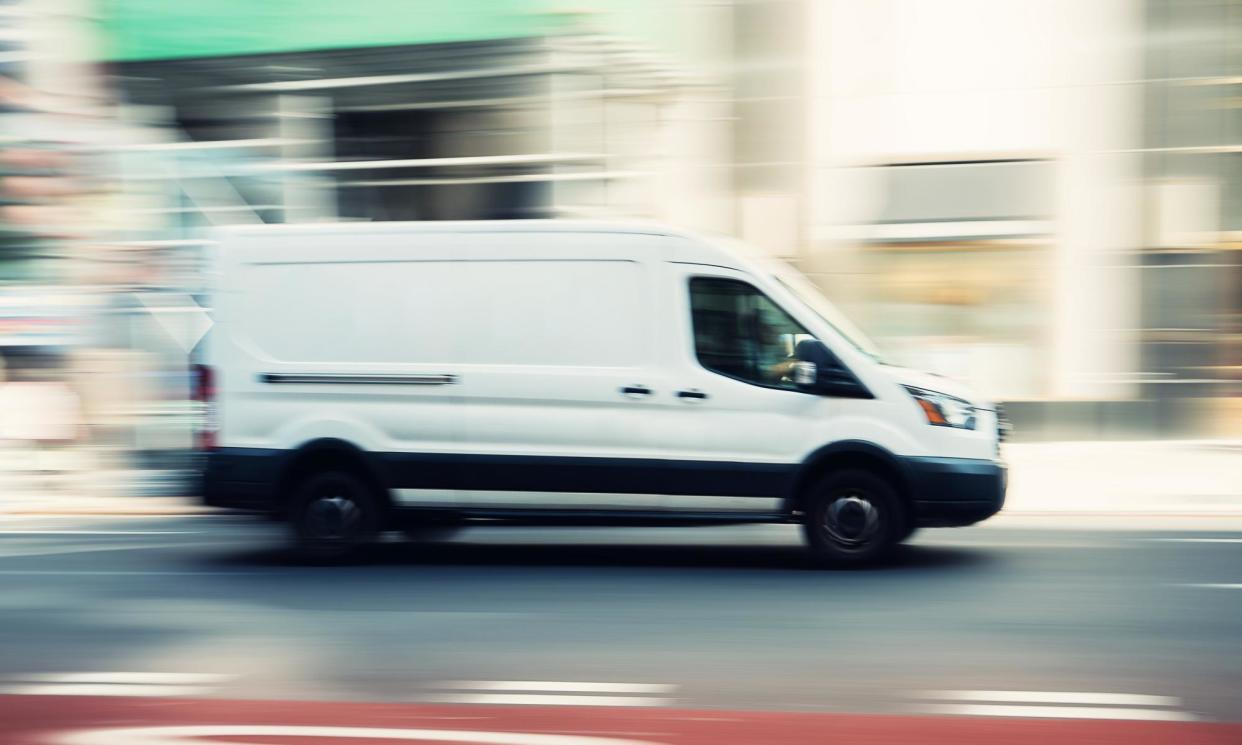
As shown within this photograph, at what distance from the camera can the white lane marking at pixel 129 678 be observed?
544cm

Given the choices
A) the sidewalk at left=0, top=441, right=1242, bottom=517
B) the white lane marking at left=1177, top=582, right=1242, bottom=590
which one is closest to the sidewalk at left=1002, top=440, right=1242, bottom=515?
the sidewalk at left=0, top=441, right=1242, bottom=517

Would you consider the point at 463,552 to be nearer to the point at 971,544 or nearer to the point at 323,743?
the point at 971,544

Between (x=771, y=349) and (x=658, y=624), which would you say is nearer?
(x=658, y=624)

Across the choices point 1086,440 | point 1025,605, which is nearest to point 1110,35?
point 1086,440

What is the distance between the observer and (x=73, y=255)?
1520cm

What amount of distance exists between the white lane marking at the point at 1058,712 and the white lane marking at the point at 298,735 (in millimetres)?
1140

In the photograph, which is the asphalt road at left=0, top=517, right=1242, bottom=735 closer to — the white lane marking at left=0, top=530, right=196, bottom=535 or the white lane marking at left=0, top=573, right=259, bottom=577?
the white lane marking at left=0, top=573, right=259, bottom=577

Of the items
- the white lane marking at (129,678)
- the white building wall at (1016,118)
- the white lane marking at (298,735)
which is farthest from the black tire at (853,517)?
the white building wall at (1016,118)

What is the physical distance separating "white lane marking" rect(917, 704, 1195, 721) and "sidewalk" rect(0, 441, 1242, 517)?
5.91 metres

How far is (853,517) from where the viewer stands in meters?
7.59

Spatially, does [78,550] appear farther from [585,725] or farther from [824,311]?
[585,725]

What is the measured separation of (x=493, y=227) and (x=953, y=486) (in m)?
2.95

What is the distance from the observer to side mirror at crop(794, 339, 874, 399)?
7488 millimetres

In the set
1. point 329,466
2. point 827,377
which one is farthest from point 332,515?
point 827,377
